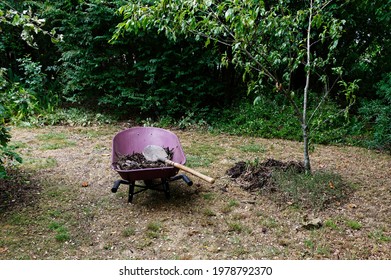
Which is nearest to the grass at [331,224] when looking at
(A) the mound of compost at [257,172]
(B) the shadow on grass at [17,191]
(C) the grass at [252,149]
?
(A) the mound of compost at [257,172]

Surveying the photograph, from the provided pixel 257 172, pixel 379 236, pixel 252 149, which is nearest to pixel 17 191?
pixel 257 172

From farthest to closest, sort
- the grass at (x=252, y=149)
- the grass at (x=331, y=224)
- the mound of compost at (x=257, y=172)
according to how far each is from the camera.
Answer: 1. the grass at (x=252, y=149)
2. the mound of compost at (x=257, y=172)
3. the grass at (x=331, y=224)

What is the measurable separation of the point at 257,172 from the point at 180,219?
127 centimetres

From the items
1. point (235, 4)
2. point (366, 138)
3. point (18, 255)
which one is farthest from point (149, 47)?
point (18, 255)

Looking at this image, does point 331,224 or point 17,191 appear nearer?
point 331,224

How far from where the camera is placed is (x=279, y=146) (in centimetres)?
532

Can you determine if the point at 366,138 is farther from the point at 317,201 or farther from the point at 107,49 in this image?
the point at 107,49

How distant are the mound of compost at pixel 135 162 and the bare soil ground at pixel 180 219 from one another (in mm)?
383

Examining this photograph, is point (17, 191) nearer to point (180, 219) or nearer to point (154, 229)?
point (154, 229)

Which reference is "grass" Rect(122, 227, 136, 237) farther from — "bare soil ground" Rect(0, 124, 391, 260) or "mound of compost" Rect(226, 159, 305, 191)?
"mound of compost" Rect(226, 159, 305, 191)

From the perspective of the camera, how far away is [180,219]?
309cm

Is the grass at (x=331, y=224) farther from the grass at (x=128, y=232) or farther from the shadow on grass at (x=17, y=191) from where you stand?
the shadow on grass at (x=17, y=191)

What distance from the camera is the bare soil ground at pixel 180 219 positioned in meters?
2.65

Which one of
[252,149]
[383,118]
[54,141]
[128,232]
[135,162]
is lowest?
[54,141]
